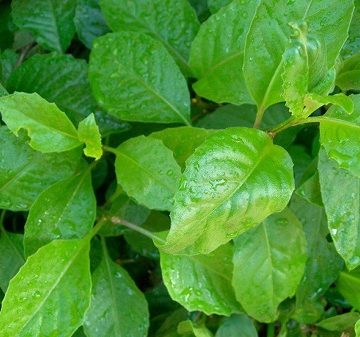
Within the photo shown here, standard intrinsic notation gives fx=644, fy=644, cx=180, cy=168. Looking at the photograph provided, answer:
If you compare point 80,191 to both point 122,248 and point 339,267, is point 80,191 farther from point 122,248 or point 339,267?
point 339,267

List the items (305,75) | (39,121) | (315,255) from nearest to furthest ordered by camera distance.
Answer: (305,75) < (39,121) < (315,255)

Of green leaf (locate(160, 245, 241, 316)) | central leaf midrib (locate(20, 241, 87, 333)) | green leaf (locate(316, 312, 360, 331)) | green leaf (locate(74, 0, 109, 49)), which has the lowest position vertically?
green leaf (locate(316, 312, 360, 331))

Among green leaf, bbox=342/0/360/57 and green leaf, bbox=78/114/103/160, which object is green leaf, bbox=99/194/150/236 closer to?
green leaf, bbox=78/114/103/160

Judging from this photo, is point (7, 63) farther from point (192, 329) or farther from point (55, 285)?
point (192, 329)

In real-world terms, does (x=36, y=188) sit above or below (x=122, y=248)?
above

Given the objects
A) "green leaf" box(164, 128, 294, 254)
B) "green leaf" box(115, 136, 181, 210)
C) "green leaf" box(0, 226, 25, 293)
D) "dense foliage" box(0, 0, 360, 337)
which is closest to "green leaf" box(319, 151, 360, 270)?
"dense foliage" box(0, 0, 360, 337)

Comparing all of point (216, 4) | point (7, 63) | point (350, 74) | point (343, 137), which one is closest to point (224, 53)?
point (216, 4)

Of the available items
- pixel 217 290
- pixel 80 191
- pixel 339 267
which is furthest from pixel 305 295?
pixel 80 191
